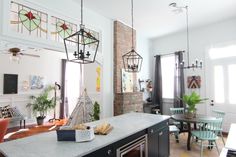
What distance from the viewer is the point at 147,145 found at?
8.46 feet

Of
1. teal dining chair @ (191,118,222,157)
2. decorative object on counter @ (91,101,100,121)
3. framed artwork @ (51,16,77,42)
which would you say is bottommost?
teal dining chair @ (191,118,222,157)

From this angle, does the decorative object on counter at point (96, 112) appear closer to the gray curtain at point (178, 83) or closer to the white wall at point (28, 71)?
the gray curtain at point (178, 83)

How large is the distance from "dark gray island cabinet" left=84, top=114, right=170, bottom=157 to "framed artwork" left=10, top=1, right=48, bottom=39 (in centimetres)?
256

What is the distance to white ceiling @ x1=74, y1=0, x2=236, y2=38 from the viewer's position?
4074mm

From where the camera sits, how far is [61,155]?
1486 mm

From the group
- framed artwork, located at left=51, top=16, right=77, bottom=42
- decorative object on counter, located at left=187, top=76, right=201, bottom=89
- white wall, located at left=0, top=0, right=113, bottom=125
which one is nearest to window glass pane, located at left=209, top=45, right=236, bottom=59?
decorative object on counter, located at left=187, top=76, right=201, bottom=89

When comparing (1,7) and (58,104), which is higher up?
(1,7)

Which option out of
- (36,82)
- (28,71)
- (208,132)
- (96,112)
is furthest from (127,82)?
(28,71)

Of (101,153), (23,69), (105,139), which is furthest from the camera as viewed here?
(23,69)

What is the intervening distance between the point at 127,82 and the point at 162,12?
2259 mm

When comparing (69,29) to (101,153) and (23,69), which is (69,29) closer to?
(101,153)

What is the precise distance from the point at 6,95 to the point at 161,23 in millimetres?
5822

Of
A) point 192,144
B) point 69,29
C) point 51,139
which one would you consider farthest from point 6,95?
point 192,144

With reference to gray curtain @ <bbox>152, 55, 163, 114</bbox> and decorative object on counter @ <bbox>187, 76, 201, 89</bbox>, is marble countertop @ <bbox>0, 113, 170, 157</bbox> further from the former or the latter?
gray curtain @ <bbox>152, 55, 163, 114</bbox>
